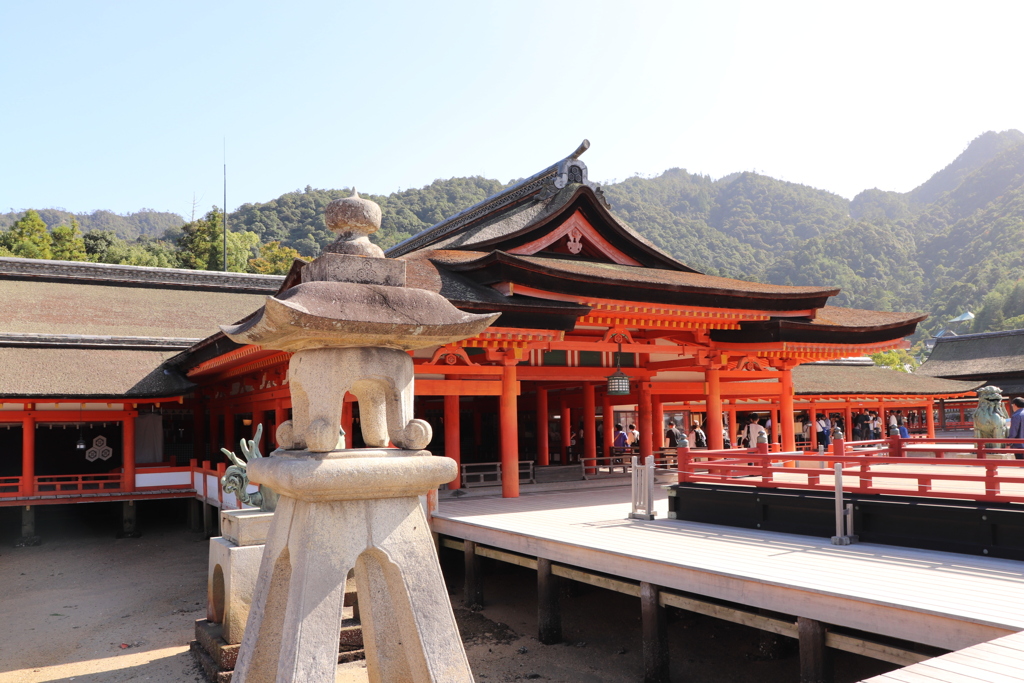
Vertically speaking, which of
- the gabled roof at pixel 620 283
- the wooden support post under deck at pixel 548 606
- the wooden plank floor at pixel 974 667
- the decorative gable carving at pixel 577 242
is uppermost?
the decorative gable carving at pixel 577 242

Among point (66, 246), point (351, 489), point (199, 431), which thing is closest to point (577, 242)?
point (351, 489)

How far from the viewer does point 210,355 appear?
16.9m

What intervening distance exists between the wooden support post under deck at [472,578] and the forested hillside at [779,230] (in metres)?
45.5

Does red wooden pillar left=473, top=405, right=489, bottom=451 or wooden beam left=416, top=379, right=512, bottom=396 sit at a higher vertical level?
wooden beam left=416, top=379, right=512, bottom=396

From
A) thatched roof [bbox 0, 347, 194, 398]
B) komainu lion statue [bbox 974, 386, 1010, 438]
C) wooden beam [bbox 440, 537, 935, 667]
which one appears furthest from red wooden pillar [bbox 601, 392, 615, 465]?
thatched roof [bbox 0, 347, 194, 398]

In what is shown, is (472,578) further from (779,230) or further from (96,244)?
(779,230)

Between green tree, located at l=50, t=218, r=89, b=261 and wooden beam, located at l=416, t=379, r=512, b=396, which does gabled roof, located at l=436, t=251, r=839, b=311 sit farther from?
green tree, located at l=50, t=218, r=89, b=261

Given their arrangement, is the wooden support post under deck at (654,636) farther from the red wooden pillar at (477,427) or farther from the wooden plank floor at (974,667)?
the red wooden pillar at (477,427)

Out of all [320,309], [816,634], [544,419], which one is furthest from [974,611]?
[544,419]

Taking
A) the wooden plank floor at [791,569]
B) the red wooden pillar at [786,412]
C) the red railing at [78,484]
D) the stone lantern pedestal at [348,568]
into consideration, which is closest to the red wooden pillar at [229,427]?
the red railing at [78,484]

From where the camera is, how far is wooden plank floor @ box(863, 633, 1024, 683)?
4910 millimetres

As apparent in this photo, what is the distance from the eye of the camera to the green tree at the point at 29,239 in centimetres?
4488

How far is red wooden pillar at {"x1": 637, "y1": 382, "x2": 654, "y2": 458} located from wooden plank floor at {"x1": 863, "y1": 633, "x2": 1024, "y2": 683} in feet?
41.6

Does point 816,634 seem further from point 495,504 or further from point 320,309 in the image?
point 495,504
